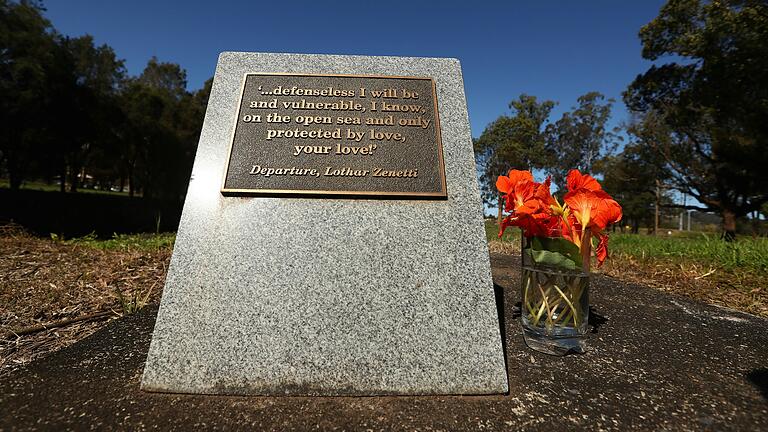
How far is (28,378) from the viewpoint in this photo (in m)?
1.67

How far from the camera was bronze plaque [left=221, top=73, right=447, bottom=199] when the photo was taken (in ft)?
7.01

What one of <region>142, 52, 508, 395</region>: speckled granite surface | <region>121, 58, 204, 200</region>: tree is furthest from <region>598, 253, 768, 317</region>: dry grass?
<region>121, 58, 204, 200</region>: tree

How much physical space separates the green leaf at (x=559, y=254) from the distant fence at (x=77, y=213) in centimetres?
510

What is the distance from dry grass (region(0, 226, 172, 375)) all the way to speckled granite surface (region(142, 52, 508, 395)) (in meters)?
1.05

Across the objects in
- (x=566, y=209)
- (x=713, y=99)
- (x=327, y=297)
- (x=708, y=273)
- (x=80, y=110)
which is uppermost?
(x=713, y=99)

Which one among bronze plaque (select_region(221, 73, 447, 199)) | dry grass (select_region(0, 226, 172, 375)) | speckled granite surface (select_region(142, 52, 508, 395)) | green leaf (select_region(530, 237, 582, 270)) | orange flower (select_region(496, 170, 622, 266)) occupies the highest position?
bronze plaque (select_region(221, 73, 447, 199))

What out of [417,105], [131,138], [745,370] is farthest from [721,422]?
[131,138]

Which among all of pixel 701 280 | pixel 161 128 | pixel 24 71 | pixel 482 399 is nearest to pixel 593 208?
pixel 482 399

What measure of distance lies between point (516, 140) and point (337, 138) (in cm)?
2484

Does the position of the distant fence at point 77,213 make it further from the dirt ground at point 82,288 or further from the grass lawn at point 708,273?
the grass lawn at point 708,273

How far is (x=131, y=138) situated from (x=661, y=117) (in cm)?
2824

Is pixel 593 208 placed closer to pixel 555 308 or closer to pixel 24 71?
pixel 555 308

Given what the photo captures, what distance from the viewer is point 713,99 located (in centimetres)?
1238

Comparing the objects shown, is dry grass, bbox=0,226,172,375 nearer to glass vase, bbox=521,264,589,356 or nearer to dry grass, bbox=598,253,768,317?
glass vase, bbox=521,264,589,356
